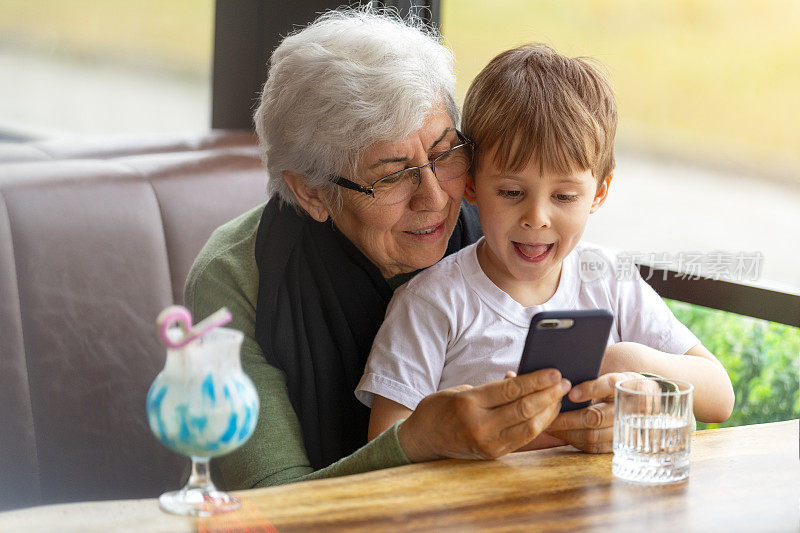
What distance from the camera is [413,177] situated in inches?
64.0

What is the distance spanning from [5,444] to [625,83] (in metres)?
2.23

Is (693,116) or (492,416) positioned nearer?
(492,416)

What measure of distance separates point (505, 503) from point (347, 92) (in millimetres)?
810

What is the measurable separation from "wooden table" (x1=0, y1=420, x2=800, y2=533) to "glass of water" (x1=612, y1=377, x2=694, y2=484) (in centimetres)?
2

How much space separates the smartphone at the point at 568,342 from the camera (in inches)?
45.6

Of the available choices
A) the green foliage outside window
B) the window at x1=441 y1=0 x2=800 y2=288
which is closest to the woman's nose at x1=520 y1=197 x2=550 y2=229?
the window at x1=441 y1=0 x2=800 y2=288

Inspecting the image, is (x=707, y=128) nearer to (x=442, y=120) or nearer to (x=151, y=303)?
(x=442, y=120)

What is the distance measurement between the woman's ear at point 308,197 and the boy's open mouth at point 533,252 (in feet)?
1.36

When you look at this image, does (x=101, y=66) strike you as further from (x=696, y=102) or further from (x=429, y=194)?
(x=429, y=194)

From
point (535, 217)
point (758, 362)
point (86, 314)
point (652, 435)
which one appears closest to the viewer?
point (652, 435)

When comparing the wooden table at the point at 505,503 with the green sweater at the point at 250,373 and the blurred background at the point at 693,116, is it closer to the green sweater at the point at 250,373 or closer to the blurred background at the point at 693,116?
the green sweater at the point at 250,373

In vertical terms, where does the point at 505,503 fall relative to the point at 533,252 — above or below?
below

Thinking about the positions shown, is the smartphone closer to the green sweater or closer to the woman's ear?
the green sweater

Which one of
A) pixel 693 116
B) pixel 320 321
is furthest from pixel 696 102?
pixel 320 321
